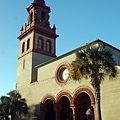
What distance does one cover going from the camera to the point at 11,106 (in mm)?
34188

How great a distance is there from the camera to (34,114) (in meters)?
35.4

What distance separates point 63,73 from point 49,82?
3.17m

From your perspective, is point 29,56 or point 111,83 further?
point 29,56

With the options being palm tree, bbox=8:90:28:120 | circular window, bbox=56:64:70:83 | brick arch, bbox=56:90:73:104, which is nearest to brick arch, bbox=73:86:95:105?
brick arch, bbox=56:90:73:104

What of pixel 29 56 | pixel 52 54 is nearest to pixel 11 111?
pixel 29 56

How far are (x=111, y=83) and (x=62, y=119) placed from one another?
40.2ft

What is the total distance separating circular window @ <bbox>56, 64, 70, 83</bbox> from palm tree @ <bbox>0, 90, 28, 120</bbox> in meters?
7.76

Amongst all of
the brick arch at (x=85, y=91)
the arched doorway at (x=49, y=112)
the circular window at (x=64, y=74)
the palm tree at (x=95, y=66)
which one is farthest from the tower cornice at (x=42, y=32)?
the palm tree at (x=95, y=66)

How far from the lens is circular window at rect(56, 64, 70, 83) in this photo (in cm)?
3128

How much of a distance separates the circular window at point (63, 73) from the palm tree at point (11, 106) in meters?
7.76

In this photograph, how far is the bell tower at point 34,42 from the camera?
4025cm

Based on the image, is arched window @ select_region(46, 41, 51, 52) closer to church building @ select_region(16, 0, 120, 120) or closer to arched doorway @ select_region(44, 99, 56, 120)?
church building @ select_region(16, 0, 120, 120)

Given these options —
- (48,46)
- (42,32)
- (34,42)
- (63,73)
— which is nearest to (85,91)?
(63,73)

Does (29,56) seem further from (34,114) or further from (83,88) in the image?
(83,88)
